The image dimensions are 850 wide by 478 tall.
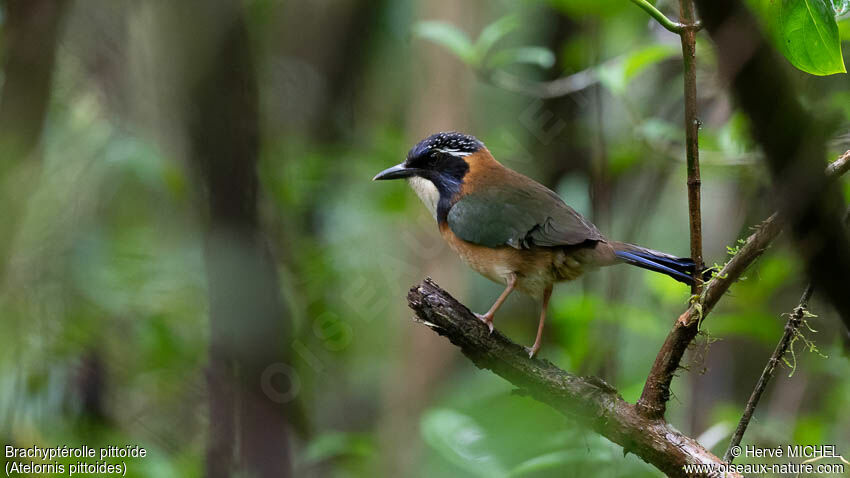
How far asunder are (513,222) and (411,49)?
4.32m

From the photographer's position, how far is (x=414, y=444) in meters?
4.97

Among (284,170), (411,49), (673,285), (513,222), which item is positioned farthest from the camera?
(411,49)

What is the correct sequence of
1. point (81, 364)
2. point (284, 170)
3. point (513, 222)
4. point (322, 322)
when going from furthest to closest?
1. point (284, 170)
2. point (322, 322)
3. point (81, 364)
4. point (513, 222)

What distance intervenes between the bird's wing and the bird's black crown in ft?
1.26

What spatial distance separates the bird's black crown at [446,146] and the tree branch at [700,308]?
1929 mm

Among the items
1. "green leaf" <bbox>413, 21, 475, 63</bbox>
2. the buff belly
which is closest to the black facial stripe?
the buff belly

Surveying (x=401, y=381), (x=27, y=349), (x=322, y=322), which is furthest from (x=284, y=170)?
(x=27, y=349)

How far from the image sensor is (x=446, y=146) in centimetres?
394

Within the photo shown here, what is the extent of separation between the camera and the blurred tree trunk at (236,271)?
3910 mm

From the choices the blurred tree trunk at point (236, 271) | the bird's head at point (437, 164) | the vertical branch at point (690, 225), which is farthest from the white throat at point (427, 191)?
the vertical branch at point (690, 225)

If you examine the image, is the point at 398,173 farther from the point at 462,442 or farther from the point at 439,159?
the point at 462,442

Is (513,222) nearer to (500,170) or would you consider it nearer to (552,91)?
(500,170)

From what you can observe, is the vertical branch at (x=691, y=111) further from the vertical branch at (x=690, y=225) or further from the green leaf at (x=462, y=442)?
the green leaf at (x=462, y=442)

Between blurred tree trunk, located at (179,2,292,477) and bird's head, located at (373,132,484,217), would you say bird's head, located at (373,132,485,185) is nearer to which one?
bird's head, located at (373,132,484,217)
